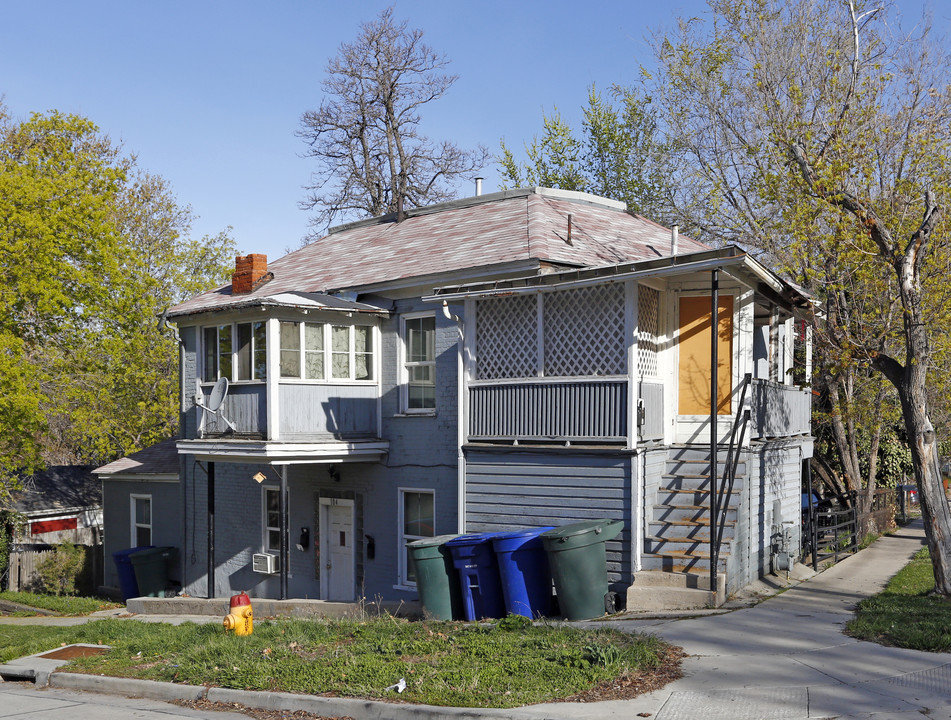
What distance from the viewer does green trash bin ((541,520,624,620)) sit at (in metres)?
12.2

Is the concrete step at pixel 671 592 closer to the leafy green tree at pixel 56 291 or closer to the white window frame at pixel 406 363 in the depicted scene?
the white window frame at pixel 406 363

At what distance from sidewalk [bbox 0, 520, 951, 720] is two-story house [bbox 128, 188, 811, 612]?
1956 mm

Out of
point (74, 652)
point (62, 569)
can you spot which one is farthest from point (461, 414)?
point (62, 569)

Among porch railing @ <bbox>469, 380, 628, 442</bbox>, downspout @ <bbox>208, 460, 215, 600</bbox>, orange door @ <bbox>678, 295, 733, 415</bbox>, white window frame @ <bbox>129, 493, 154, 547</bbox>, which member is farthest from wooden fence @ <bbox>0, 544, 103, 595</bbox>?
orange door @ <bbox>678, 295, 733, 415</bbox>

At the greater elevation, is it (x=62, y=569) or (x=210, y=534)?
(x=210, y=534)

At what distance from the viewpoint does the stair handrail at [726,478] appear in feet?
40.3

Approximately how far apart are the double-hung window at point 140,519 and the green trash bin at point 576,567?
13.3m

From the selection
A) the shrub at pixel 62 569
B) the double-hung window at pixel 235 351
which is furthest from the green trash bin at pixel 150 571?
the double-hung window at pixel 235 351

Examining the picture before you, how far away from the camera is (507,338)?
581 inches

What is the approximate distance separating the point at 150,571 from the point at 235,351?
6.93 metres

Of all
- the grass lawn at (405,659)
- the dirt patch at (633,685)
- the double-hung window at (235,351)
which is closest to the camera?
the dirt patch at (633,685)

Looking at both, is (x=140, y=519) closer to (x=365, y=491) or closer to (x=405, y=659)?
(x=365, y=491)

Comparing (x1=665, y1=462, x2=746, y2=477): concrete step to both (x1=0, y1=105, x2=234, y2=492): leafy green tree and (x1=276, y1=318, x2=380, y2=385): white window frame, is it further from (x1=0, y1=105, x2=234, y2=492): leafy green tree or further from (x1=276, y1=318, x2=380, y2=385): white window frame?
(x1=0, y1=105, x2=234, y2=492): leafy green tree

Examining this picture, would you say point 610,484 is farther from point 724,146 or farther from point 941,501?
point 724,146
